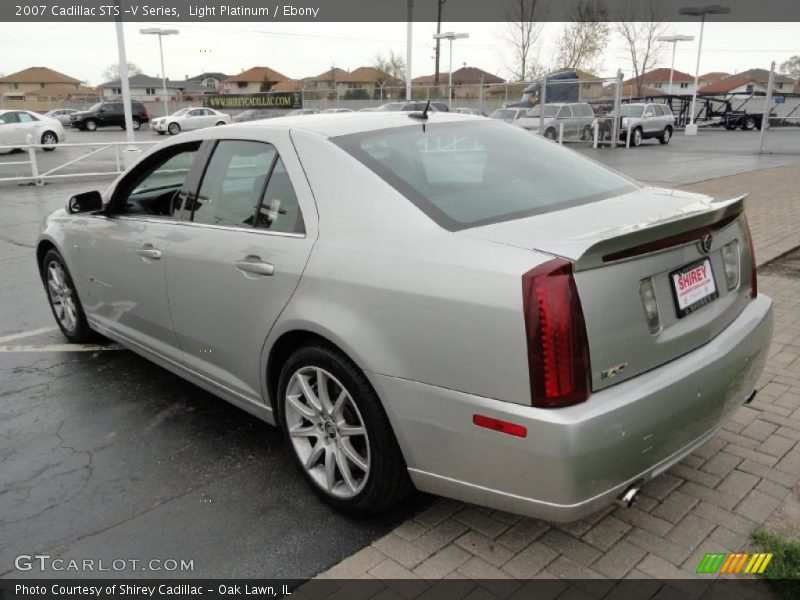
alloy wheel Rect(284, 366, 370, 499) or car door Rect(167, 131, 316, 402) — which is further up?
car door Rect(167, 131, 316, 402)

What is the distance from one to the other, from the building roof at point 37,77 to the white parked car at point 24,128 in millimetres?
100543

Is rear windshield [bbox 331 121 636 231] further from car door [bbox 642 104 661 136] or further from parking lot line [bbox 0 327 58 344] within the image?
car door [bbox 642 104 661 136]

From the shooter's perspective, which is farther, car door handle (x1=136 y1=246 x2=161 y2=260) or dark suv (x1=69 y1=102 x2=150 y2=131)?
dark suv (x1=69 y1=102 x2=150 y2=131)

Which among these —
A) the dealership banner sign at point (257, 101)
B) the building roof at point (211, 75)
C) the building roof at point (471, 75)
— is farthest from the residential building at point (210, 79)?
the dealership banner sign at point (257, 101)

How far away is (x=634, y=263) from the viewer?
2244 millimetres

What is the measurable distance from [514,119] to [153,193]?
23.3 m

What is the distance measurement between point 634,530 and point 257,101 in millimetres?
45204

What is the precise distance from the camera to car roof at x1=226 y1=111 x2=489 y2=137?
311 cm

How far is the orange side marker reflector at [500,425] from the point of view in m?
2.13

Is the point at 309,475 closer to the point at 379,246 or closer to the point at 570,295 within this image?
the point at 379,246

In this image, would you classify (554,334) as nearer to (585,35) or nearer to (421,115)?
(421,115)

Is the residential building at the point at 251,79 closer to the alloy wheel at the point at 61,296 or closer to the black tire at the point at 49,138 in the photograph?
the black tire at the point at 49,138

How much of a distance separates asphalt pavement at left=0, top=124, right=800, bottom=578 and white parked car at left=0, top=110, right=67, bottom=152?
895 inches

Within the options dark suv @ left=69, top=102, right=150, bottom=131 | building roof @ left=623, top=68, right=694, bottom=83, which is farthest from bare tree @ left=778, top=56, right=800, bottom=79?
dark suv @ left=69, top=102, right=150, bottom=131
